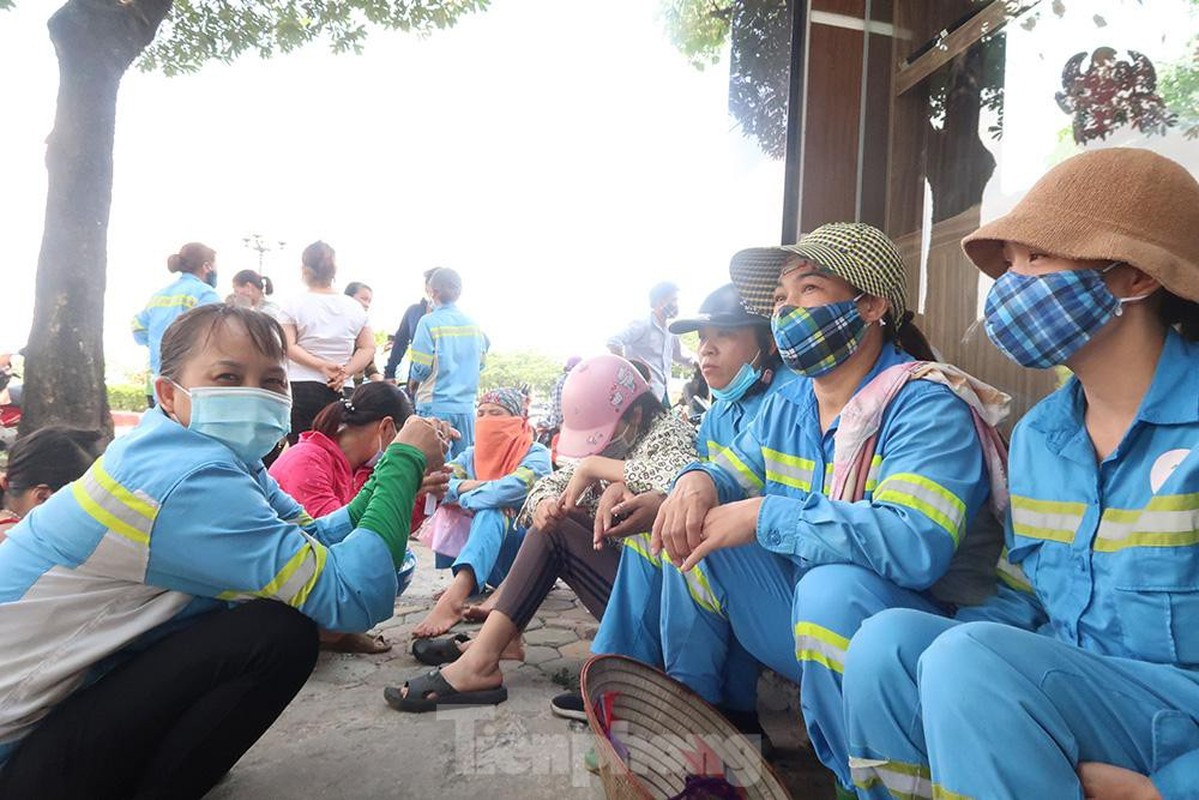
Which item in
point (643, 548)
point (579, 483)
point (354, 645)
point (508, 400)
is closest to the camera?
point (643, 548)

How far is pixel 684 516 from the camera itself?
1.84 meters

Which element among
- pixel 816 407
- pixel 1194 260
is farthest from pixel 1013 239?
pixel 816 407

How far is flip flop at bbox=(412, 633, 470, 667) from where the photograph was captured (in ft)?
10.0

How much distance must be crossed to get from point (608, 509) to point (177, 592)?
1.05 metres

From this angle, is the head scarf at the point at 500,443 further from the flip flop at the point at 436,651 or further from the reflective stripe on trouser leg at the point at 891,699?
the reflective stripe on trouser leg at the point at 891,699

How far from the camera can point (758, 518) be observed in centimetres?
173

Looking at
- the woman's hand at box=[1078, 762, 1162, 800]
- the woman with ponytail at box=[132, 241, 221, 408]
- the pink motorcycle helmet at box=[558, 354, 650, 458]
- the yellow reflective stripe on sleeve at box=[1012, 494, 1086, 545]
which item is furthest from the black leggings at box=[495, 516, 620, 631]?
the woman with ponytail at box=[132, 241, 221, 408]

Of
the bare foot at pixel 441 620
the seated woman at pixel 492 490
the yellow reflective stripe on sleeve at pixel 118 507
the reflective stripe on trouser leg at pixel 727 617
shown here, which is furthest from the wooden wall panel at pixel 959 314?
the yellow reflective stripe on sleeve at pixel 118 507

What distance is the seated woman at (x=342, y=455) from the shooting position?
303 cm

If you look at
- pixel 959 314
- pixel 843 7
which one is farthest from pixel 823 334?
pixel 843 7

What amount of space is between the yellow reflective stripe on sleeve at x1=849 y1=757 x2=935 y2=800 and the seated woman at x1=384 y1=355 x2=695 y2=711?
3.33 feet

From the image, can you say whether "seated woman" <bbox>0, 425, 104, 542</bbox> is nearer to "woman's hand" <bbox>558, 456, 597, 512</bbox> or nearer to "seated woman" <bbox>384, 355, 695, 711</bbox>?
"seated woman" <bbox>384, 355, 695, 711</bbox>

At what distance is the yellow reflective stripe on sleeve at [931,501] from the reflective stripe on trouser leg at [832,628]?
0.52ft

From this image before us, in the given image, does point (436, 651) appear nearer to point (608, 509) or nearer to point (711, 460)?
point (608, 509)
